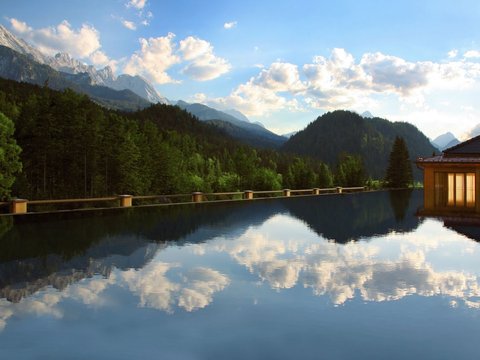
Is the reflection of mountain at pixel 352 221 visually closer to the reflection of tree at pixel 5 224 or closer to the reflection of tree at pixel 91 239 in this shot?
the reflection of tree at pixel 91 239

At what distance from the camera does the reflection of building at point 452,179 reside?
989 inches

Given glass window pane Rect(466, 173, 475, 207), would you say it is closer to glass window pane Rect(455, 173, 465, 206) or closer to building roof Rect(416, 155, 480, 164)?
glass window pane Rect(455, 173, 465, 206)

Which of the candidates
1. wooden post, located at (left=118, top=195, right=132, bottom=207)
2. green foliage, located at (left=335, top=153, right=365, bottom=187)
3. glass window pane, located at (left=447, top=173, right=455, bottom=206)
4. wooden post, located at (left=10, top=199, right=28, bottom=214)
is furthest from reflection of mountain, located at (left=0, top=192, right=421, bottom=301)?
green foliage, located at (left=335, top=153, right=365, bottom=187)

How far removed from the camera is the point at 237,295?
8.68 metres

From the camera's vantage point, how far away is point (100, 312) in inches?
299

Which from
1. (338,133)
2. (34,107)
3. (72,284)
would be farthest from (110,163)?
(338,133)

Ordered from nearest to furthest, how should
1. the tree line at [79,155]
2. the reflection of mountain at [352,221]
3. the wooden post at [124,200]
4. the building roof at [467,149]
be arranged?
the reflection of mountain at [352,221]
the building roof at [467,149]
the wooden post at [124,200]
the tree line at [79,155]

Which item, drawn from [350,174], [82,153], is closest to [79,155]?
[82,153]

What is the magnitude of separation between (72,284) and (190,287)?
2665 mm

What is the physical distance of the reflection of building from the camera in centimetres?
2511

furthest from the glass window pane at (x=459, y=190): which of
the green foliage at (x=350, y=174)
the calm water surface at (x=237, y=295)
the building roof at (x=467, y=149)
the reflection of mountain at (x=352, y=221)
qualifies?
the green foliage at (x=350, y=174)

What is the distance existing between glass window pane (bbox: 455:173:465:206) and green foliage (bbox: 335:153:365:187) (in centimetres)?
3617

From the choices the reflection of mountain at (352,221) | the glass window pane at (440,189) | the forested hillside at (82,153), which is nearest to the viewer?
the reflection of mountain at (352,221)

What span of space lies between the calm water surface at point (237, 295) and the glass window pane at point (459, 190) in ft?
34.4
